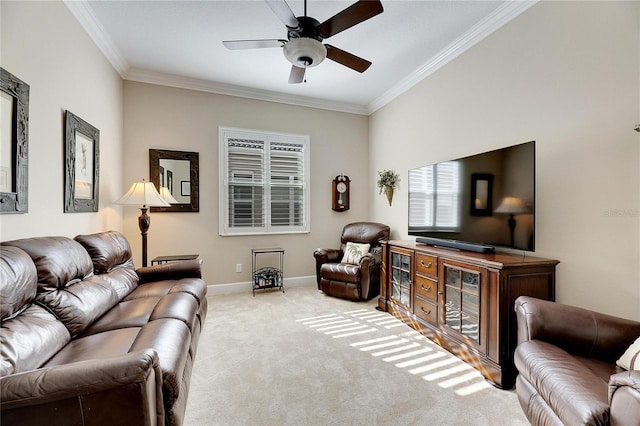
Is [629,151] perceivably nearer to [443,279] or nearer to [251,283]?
[443,279]

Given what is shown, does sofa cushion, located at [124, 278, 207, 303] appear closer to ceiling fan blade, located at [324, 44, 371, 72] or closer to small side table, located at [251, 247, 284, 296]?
small side table, located at [251, 247, 284, 296]

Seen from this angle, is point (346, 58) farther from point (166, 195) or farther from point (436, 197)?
point (166, 195)

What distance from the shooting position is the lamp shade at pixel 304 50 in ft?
6.85

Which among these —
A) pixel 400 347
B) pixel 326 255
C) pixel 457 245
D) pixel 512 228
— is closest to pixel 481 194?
pixel 512 228

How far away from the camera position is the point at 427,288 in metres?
2.68

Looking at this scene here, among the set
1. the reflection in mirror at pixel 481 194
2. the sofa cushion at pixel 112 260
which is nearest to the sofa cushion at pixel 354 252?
the reflection in mirror at pixel 481 194

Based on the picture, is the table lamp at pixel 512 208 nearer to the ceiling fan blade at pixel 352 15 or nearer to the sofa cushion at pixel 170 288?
the ceiling fan blade at pixel 352 15

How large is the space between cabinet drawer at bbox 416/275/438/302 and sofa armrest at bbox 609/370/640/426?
1542 mm

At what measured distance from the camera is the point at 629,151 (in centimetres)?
179

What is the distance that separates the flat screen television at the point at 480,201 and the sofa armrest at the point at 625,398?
117cm

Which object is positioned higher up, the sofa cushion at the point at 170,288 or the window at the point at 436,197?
the window at the point at 436,197

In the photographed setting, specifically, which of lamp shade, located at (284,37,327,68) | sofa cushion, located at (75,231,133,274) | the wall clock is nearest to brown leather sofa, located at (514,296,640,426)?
lamp shade, located at (284,37,327,68)

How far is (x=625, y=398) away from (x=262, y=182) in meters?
4.03

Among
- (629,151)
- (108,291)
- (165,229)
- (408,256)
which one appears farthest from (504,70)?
(165,229)
